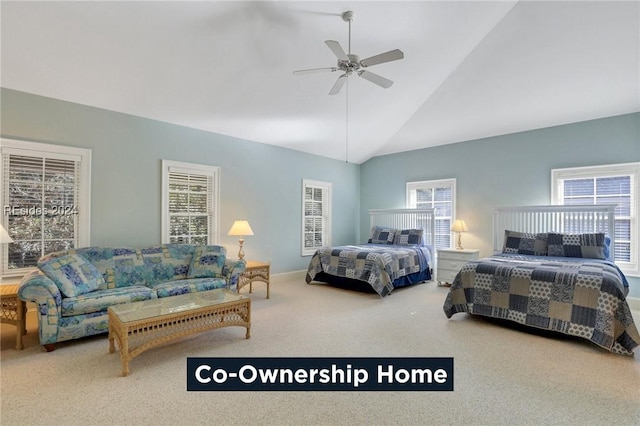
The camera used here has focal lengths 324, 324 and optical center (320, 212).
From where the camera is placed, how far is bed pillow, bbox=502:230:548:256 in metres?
4.55

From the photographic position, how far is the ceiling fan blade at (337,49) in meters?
2.78

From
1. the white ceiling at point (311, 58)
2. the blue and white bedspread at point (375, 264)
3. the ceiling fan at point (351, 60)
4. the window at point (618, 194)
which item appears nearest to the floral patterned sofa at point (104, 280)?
the blue and white bedspread at point (375, 264)

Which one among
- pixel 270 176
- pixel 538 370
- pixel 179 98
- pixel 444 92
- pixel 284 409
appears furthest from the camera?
pixel 270 176

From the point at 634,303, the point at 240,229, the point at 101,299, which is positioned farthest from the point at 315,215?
the point at 634,303

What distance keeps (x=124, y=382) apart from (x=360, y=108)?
186 inches

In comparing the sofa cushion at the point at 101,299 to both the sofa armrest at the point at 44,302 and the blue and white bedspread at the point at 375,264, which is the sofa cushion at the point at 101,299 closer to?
the sofa armrest at the point at 44,302

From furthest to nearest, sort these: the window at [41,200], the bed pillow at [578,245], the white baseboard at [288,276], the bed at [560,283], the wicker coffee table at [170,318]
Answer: the white baseboard at [288,276], the bed pillow at [578,245], the window at [41,200], the bed at [560,283], the wicker coffee table at [170,318]

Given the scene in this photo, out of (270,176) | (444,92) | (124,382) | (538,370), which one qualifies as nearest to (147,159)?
(270,176)

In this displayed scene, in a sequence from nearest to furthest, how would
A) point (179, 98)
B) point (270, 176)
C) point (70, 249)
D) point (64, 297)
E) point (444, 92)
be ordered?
point (64, 297)
point (70, 249)
point (179, 98)
point (444, 92)
point (270, 176)

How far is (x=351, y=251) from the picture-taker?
539cm

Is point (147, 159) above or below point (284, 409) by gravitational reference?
above

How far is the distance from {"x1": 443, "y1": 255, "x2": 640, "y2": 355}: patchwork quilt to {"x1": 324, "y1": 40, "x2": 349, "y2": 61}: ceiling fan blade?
274 cm

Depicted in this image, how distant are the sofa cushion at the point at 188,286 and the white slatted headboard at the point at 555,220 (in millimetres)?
4519

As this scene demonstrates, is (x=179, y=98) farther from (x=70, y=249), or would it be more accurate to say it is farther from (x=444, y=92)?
(x=444, y=92)
